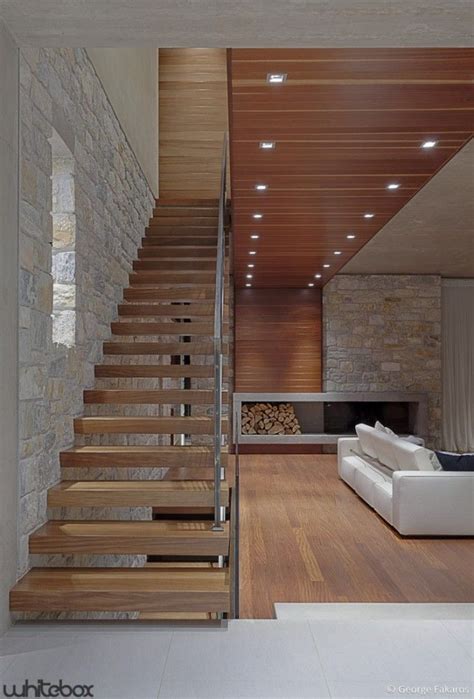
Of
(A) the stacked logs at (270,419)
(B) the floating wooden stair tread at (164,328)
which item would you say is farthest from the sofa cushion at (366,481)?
(A) the stacked logs at (270,419)

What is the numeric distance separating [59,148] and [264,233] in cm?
343

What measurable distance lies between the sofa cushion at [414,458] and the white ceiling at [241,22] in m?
3.68

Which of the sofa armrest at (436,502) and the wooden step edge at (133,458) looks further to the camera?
the sofa armrest at (436,502)

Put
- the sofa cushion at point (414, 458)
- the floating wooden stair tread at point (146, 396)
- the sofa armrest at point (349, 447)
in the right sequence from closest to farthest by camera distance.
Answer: the floating wooden stair tread at point (146, 396), the sofa cushion at point (414, 458), the sofa armrest at point (349, 447)

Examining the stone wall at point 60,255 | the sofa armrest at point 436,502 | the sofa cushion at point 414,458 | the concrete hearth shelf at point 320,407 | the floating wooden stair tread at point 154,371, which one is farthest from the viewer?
the concrete hearth shelf at point 320,407

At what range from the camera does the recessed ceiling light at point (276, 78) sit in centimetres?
335

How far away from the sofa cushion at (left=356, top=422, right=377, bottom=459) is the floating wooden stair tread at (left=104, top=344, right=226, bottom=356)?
127 inches

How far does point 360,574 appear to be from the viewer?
15.4 ft

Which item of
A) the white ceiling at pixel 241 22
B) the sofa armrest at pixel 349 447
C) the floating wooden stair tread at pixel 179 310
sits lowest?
the sofa armrest at pixel 349 447

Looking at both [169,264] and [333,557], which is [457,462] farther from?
[169,264]

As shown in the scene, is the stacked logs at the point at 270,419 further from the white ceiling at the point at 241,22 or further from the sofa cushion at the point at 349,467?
the white ceiling at the point at 241,22

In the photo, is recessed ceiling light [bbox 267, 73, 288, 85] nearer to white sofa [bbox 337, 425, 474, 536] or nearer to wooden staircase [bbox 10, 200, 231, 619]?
wooden staircase [bbox 10, 200, 231, 619]

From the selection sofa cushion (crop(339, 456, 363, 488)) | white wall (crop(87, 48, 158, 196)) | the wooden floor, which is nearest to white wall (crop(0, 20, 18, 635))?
the wooden floor

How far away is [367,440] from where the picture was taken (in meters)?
7.50
